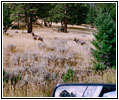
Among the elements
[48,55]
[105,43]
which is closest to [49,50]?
[48,55]

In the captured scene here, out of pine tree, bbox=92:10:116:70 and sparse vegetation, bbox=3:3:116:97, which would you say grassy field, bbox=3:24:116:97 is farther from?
pine tree, bbox=92:10:116:70

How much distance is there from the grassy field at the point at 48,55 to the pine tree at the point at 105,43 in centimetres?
26

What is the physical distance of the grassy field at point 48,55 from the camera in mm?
4582

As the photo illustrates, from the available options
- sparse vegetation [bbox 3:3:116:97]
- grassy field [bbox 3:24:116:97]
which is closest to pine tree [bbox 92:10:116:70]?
sparse vegetation [bbox 3:3:116:97]

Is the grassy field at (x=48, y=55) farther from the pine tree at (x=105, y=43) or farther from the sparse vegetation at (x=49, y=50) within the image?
the pine tree at (x=105, y=43)

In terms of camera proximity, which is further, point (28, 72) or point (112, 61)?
point (112, 61)

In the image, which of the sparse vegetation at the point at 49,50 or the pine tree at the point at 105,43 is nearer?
the sparse vegetation at the point at 49,50

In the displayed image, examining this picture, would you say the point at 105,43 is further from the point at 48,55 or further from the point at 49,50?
the point at 49,50

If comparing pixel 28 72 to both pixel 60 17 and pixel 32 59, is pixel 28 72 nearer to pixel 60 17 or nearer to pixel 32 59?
pixel 32 59

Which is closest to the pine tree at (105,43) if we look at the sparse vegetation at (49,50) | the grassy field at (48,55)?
the sparse vegetation at (49,50)

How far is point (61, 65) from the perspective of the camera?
17.6 ft

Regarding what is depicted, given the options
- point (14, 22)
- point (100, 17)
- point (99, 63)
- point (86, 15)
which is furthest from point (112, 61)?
point (14, 22)

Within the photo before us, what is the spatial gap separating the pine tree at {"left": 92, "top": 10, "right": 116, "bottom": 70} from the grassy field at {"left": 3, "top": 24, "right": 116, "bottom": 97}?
26cm

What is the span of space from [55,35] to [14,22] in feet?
4.64
